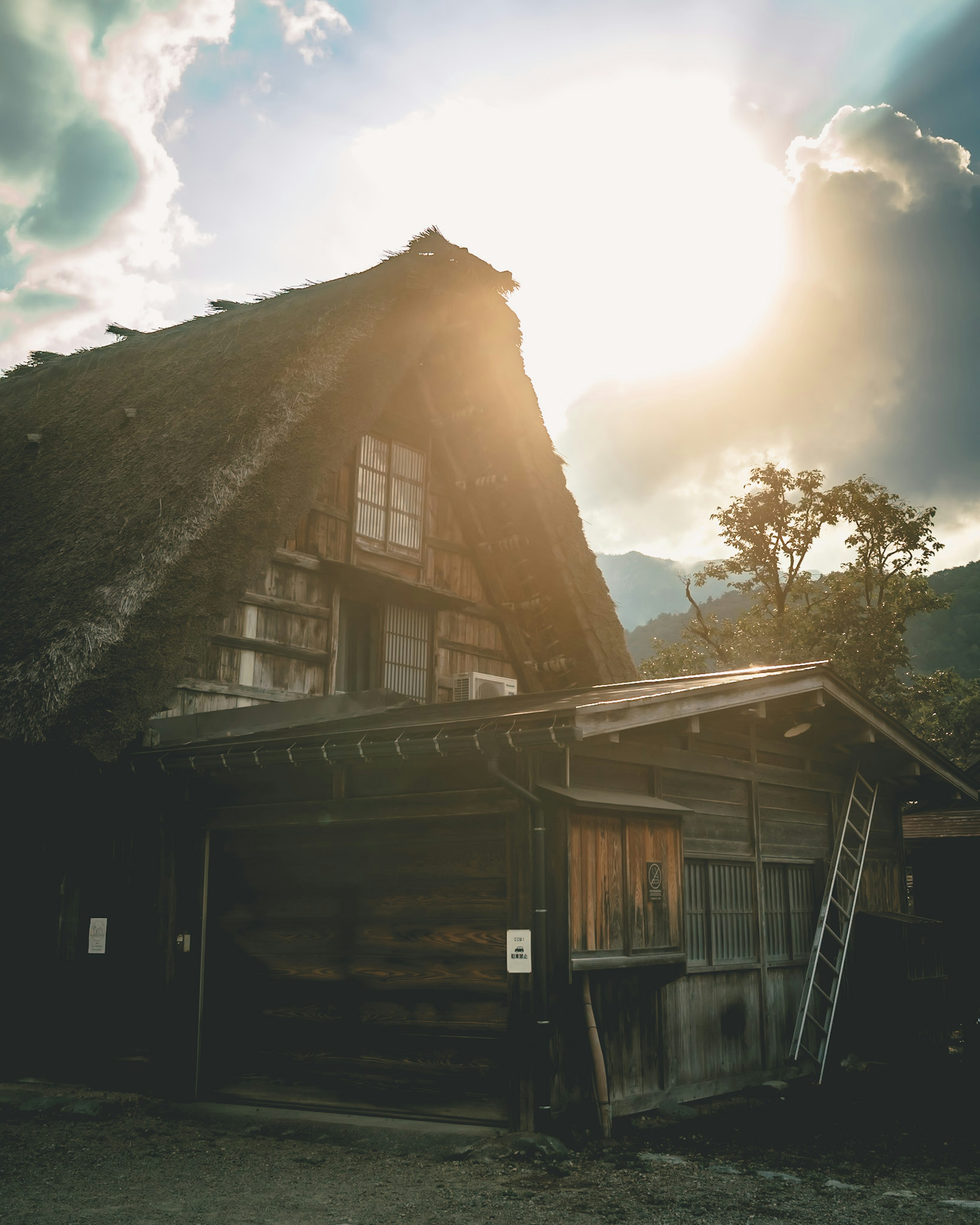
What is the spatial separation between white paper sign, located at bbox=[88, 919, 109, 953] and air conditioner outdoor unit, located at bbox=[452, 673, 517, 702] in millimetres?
4901

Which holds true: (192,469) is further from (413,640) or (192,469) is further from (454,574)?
(454,574)

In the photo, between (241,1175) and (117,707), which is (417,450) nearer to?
(117,707)

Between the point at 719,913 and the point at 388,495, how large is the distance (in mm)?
6372

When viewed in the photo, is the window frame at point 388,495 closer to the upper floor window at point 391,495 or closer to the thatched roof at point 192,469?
the upper floor window at point 391,495

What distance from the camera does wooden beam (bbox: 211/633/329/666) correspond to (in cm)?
1105

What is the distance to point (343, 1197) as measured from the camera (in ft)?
19.9

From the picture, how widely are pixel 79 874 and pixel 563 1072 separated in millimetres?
5091

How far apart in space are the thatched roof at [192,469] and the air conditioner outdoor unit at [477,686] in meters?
1.05

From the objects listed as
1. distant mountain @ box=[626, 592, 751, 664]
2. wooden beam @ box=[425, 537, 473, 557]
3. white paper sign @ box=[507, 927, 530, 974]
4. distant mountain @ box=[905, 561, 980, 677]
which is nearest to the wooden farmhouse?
white paper sign @ box=[507, 927, 530, 974]

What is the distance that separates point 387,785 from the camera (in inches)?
335

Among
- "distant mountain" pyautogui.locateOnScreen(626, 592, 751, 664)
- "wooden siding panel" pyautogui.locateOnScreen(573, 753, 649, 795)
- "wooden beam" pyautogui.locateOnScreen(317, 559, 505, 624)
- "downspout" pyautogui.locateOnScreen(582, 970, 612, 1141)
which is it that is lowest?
"downspout" pyautogui.locateOnScreen(582, 970, 612, 1141)

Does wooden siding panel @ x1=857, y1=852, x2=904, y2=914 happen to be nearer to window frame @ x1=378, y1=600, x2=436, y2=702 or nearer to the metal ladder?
the metal ladder

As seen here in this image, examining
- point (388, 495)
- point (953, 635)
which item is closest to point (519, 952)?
point (388, 495)

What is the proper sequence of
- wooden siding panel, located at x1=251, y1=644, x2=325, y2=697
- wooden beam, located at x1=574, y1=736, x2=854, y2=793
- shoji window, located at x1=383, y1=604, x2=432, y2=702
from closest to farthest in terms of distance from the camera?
wooden beam, located at x1=574, y1=736, x2=854, y2=793 < wooden siding panel, located at x1=251, y1=644, x2=325, y2=697 < shoji window, located at x1=383, y1=604, x2=432, y2=702
